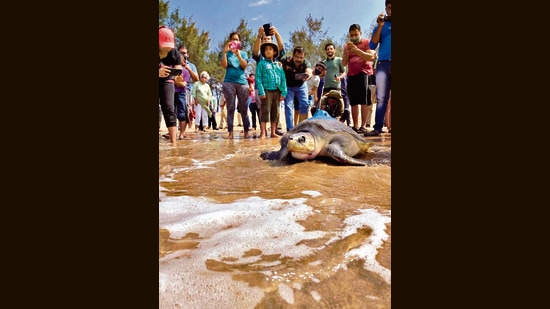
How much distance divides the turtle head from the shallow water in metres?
0.60

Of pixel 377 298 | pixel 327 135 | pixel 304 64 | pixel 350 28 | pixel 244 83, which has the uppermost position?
pixel 350 28

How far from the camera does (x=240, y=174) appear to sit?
2.41 metres

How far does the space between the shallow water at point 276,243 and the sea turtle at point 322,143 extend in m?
0.61

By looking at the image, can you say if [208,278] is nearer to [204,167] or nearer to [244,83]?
[204,167]

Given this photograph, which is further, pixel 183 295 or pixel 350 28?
pixel 350 28

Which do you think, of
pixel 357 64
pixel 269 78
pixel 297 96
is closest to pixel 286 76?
pixel 297 96

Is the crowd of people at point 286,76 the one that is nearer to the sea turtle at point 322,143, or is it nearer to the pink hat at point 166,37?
the pink hat at point 166,37

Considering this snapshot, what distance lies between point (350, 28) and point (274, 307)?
498cm

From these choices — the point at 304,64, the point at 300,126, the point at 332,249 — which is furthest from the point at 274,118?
the point at 332,249

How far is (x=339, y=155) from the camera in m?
2.72

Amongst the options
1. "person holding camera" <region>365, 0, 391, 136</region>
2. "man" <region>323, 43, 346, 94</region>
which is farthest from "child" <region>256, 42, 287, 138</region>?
"person holding camera" <region>365, 0, 391, 136</region>

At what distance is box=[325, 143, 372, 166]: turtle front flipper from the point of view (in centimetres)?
268

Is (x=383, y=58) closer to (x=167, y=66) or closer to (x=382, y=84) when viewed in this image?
(x=382, y=84)

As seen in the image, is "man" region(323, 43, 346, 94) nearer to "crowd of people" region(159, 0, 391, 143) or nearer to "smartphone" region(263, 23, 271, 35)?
"crowd of people" region(159, 0, 391, 143)
